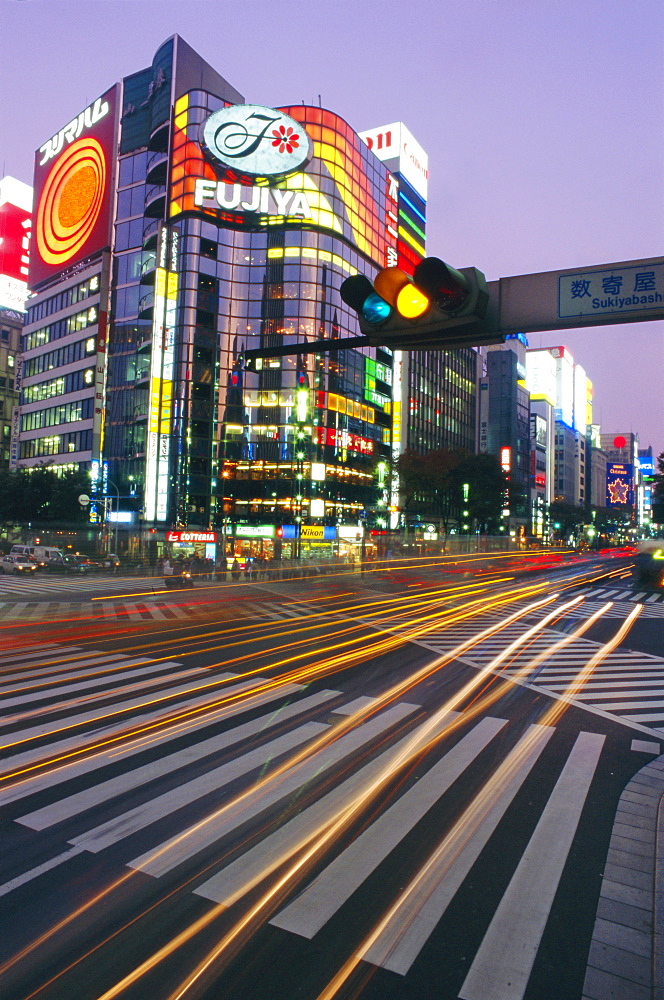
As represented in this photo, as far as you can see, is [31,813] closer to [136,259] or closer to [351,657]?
[351,657]

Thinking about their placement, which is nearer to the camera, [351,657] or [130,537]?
[351,657]

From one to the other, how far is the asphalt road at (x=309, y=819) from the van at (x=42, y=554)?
30989 millimetres

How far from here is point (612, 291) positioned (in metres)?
4.80

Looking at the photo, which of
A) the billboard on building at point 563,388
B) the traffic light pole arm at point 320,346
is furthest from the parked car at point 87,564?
the billboard on building at point 563,388

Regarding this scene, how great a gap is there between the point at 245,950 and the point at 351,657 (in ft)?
36.4

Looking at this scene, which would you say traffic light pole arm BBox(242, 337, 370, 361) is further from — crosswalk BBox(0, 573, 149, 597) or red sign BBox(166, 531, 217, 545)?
red sign BBox(166, 531, 217, 545)

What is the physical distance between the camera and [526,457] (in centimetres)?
14125

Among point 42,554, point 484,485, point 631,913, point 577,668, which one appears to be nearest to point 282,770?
point 631,913

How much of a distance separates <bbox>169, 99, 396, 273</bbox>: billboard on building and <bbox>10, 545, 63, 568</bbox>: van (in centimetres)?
4120

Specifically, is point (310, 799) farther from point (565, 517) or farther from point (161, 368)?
point (565, 517)

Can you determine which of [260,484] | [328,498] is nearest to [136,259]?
[260,484]

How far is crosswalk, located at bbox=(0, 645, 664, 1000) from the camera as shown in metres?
4.89

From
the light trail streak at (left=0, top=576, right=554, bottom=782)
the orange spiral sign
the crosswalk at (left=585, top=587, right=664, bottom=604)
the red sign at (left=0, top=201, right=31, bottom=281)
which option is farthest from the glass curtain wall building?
the light trail streak at (left=0, top=576, right=554, bottom=782)

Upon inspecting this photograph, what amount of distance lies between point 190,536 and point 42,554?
10956mm
